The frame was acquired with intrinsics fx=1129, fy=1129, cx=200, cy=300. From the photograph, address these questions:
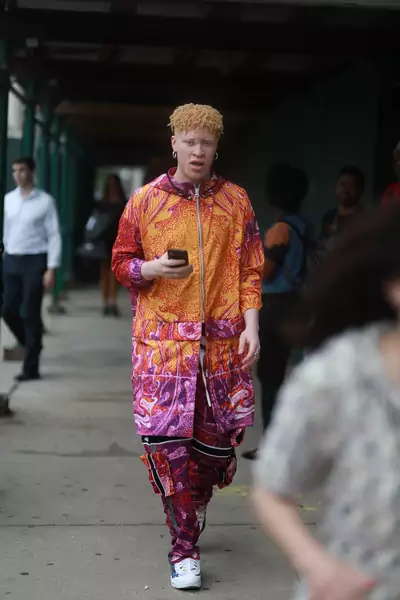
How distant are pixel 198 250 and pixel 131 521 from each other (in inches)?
61.0

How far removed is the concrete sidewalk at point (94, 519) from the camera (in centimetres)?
425

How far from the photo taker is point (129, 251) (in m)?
4.21

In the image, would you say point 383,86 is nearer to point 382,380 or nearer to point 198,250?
point 198,250

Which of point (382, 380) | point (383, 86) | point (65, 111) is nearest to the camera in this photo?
point (382, 380)

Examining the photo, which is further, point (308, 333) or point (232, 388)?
point (232, 388)

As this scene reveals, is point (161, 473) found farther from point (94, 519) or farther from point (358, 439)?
point (358, 439)

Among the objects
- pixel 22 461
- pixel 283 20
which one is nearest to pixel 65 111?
pixel 283 20

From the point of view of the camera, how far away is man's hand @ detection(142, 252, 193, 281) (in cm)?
390

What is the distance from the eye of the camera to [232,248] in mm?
4203

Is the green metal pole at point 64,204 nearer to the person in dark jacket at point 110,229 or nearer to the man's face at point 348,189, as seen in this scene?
the person in dark jacket at point 110,229

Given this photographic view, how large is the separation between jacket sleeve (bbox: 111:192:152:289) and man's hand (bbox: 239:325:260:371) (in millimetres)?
401

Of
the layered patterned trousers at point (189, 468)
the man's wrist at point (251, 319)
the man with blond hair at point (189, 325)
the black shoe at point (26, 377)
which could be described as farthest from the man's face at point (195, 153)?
the black shoe at point (26, 377)

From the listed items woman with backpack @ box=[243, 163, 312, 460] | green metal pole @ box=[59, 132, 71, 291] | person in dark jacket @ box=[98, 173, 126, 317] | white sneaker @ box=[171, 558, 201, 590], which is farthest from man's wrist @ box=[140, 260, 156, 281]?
green metal pole @ box=[59, 132, 71, 291]

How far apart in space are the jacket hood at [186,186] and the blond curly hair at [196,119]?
18 cm
